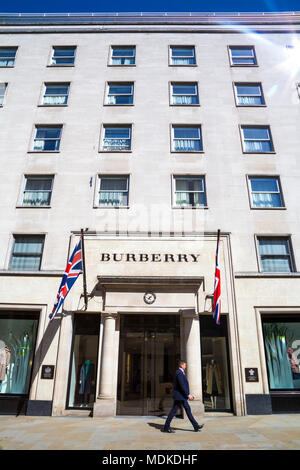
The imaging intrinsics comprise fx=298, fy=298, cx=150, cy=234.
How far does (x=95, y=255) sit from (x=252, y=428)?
9.21m

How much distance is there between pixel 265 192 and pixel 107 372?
1181 centimetres

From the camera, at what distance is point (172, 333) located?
1341 cm

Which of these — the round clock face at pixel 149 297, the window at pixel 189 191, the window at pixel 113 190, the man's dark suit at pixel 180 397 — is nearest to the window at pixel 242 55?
the window at pixel 189 191

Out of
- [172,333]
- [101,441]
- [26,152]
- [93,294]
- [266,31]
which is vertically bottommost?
[101,441]

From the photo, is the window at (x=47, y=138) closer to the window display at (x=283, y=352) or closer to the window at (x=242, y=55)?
the window at (x=242, y=55)

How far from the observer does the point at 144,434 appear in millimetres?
8922

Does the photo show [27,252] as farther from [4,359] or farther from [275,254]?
[275,254]

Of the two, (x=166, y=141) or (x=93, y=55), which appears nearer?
(x=166, y=141)

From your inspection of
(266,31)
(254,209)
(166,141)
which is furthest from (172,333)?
(266,31)

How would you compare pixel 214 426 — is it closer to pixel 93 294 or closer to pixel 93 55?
pixel 93 294

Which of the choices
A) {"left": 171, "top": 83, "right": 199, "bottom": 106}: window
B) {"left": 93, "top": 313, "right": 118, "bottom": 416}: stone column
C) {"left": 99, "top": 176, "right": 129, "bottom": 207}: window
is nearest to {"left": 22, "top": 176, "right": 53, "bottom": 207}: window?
{"left": 99, "top": 176, "right": 129, "bottom": 207}: window

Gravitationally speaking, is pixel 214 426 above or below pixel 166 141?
below

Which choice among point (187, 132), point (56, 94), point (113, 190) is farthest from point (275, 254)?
point (56, 94)

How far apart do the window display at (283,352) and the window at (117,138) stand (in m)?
12.0
